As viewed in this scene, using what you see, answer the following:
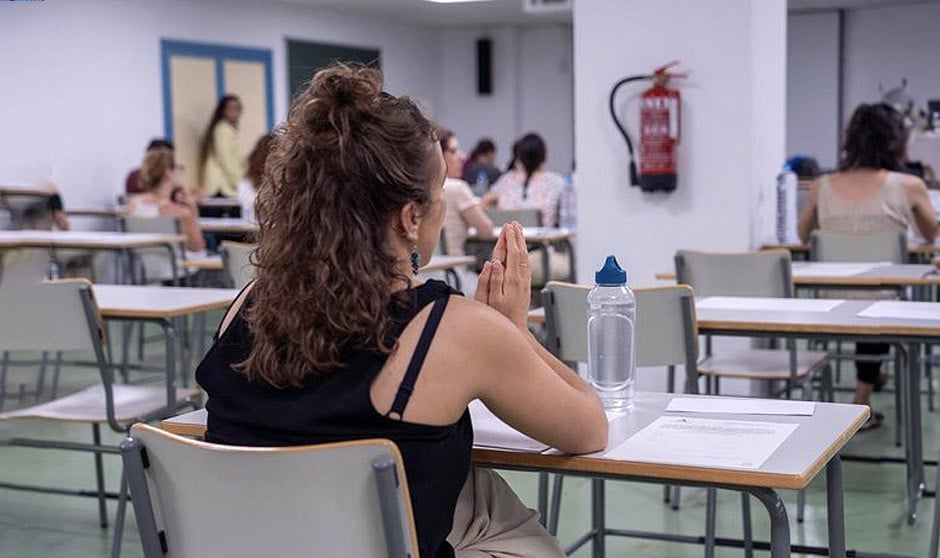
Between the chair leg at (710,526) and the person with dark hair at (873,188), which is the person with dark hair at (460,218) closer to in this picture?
the person with dark hair at (873,188)

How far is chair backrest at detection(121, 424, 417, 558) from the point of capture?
1396 mm

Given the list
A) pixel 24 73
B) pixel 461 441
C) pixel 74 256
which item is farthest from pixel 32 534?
pixel 24 73

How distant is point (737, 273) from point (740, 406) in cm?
189

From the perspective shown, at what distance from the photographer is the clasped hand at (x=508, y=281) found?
1745mm

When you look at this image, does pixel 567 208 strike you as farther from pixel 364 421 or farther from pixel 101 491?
pixel 364 421

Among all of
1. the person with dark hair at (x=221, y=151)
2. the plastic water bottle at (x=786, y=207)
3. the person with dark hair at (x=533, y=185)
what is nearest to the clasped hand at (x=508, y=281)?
the plastic water bottle at (x=786, y=207)

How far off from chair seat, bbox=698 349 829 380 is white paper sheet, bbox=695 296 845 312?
0.35 m

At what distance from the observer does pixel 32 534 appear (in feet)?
11.7

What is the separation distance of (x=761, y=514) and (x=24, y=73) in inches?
281

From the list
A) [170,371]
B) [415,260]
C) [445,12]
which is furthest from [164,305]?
[445,12]

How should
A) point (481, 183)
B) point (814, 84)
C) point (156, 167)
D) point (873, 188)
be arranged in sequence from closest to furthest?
point (873, 188)
point (156, 167)
point (481, 183)
point (814, 84)

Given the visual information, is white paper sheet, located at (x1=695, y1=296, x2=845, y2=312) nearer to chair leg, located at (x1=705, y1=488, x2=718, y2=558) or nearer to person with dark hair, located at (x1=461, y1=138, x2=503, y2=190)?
chair leg, located at (x1=705, y1=488, x2=718, y2=558)

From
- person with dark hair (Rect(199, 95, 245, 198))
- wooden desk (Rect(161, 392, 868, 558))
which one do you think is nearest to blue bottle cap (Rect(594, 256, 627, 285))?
wooden desk (Rect(161, 392, 868, 558))

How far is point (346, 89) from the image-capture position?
1.57 metres
